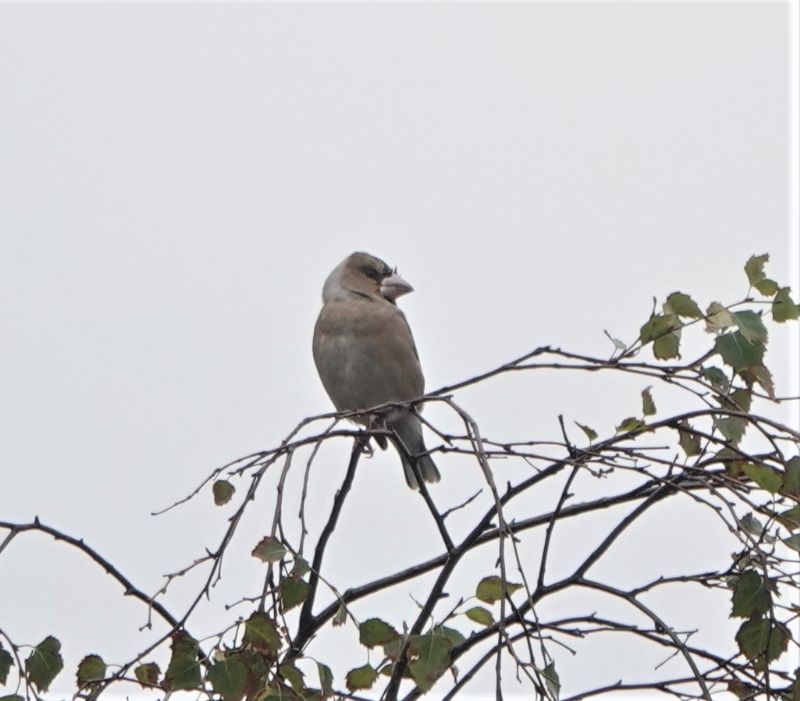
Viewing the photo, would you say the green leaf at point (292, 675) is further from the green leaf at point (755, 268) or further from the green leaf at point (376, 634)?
the green leaf at point (755, 268)

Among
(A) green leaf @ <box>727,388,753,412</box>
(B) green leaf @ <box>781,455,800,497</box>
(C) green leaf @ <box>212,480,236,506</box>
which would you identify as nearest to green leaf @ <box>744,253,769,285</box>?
(A) green leaf @ <box>727,388,753,412</box>

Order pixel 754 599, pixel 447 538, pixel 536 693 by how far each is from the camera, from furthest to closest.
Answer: pixel 447 538, pixel 754 599, pixel 536 693

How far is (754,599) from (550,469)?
0.43m

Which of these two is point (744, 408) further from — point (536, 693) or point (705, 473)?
point (536, 693)

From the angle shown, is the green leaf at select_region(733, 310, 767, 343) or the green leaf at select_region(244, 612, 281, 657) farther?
the green leaf at select_region(733, 310, 767, 343)

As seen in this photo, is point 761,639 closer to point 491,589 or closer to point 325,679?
point 491,589

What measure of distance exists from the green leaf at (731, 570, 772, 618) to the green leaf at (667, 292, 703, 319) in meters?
0.51

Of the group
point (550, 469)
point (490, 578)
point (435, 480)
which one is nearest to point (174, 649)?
point (490, 578)

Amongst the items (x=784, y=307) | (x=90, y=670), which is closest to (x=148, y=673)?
(x=90, y=670)

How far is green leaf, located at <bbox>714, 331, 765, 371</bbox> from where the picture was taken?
2350 millimetres

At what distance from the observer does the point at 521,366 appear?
2.38 meters

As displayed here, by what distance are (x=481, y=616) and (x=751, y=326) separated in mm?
724

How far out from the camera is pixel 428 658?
6.83 feet

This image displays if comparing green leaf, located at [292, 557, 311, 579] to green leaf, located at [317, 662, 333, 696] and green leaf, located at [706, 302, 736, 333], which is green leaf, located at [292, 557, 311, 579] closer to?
green leaf, located at [317, 662, 333, 696]
